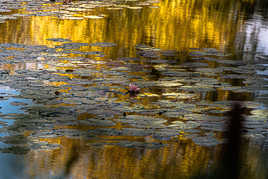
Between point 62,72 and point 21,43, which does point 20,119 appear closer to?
point 62,72

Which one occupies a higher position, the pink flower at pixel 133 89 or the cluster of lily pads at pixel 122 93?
the pink flower at pixel 133 89

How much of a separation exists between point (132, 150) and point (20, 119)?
1.25 m

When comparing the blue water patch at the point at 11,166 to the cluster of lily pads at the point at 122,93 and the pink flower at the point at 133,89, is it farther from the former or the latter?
the pink flower at the point at 133,89

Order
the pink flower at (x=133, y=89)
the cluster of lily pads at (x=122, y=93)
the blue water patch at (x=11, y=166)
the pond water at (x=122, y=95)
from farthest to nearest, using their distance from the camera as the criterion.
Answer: the pink flower at (x=133, y=89), the cluster of lily pads at (x=122, y=93), the pond water at (x=122, y=95), the blue water patch at (x=11, y=166)

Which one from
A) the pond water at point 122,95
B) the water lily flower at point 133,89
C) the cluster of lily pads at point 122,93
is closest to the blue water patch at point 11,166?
the pond water at point 122,95

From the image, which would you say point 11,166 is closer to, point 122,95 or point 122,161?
point 122,161

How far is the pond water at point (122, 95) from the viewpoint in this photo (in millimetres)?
4008

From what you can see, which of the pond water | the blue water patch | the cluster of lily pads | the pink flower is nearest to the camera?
the blue water patch

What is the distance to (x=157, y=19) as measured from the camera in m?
12.3

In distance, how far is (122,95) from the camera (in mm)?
5609

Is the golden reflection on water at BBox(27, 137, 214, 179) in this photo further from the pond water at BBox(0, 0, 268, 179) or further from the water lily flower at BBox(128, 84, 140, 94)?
the water lily flower at BBox(128, 84, 140, 94)

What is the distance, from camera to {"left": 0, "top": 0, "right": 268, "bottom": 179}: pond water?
4008 mm

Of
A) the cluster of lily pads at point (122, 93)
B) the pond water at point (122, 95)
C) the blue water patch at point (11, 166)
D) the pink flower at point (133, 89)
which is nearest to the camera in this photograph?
the blue water patch at point (11, 166)

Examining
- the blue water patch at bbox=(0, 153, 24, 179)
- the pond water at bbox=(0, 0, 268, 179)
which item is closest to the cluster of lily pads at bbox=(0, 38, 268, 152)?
the pond water at bbox=(0, 0, 268, 179)
